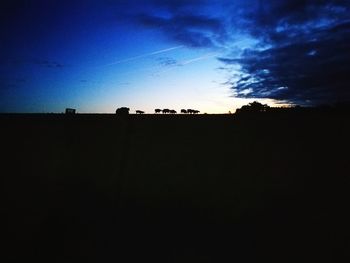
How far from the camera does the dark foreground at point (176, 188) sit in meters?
4.46

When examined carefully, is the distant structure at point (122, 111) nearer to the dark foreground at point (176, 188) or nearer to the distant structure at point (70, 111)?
the dark foreground at point (176, 188)

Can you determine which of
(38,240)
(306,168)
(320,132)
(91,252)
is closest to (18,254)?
(38,240)

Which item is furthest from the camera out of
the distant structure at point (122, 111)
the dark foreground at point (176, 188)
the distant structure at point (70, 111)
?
the distant structure at point (70, 111)

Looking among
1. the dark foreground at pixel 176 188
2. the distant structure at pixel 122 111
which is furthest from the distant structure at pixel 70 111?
the distant structure at pixel 122 111

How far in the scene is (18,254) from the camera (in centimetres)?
570

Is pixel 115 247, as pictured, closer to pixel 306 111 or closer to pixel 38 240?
pixel 38 240

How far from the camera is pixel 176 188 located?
218 inches

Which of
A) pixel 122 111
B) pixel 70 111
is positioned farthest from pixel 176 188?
pixel 70 111

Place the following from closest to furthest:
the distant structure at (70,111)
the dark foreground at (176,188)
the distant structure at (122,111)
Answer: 1. the dark foreground at (176,188)
2. the distant structure at (122,111)
3. the distant structure at (70,111)

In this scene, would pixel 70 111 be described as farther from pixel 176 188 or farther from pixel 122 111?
pixel 176 188

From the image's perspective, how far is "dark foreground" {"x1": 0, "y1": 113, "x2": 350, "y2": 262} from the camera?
446 centimetres

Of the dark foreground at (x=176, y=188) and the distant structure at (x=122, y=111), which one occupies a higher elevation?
the distant structure at (x=122, y=111)

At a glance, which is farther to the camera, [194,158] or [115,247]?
[194,158]

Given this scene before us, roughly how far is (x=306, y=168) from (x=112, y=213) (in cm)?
320
